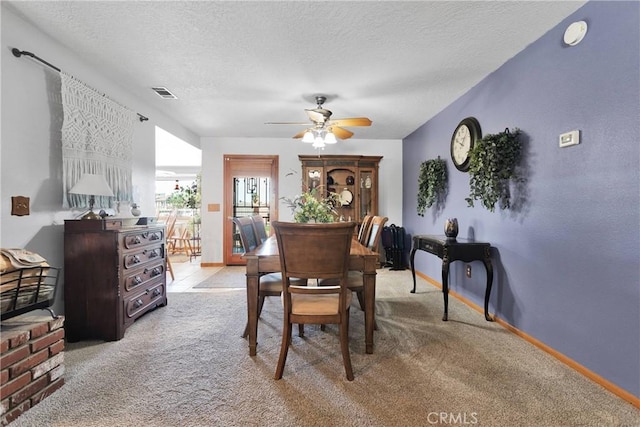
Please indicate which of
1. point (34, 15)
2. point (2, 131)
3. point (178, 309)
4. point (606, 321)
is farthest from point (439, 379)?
point (34, 15)

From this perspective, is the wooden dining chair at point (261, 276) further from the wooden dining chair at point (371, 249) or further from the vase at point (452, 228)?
the vase at point (452, 228)

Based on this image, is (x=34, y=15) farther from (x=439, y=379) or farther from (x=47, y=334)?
(x=439, y=379)

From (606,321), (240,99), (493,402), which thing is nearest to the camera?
(493,402)

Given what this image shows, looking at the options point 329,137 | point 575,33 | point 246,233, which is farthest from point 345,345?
point 575,33

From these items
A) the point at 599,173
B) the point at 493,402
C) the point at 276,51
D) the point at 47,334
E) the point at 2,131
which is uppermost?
the point at 276,51

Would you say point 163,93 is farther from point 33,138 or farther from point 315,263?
point 315,263

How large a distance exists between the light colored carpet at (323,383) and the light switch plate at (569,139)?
1.49 meters

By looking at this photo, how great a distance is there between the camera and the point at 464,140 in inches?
128

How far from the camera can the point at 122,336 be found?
2318 millimetres

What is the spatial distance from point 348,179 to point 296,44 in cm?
316

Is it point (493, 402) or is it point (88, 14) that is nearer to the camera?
point (493, 402)

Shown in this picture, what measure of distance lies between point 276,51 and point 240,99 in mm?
1230

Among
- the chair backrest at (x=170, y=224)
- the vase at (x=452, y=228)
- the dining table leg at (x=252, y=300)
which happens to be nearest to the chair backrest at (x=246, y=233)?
the dining table leg at (x=252, y=300)

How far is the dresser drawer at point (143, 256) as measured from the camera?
2.42 m
